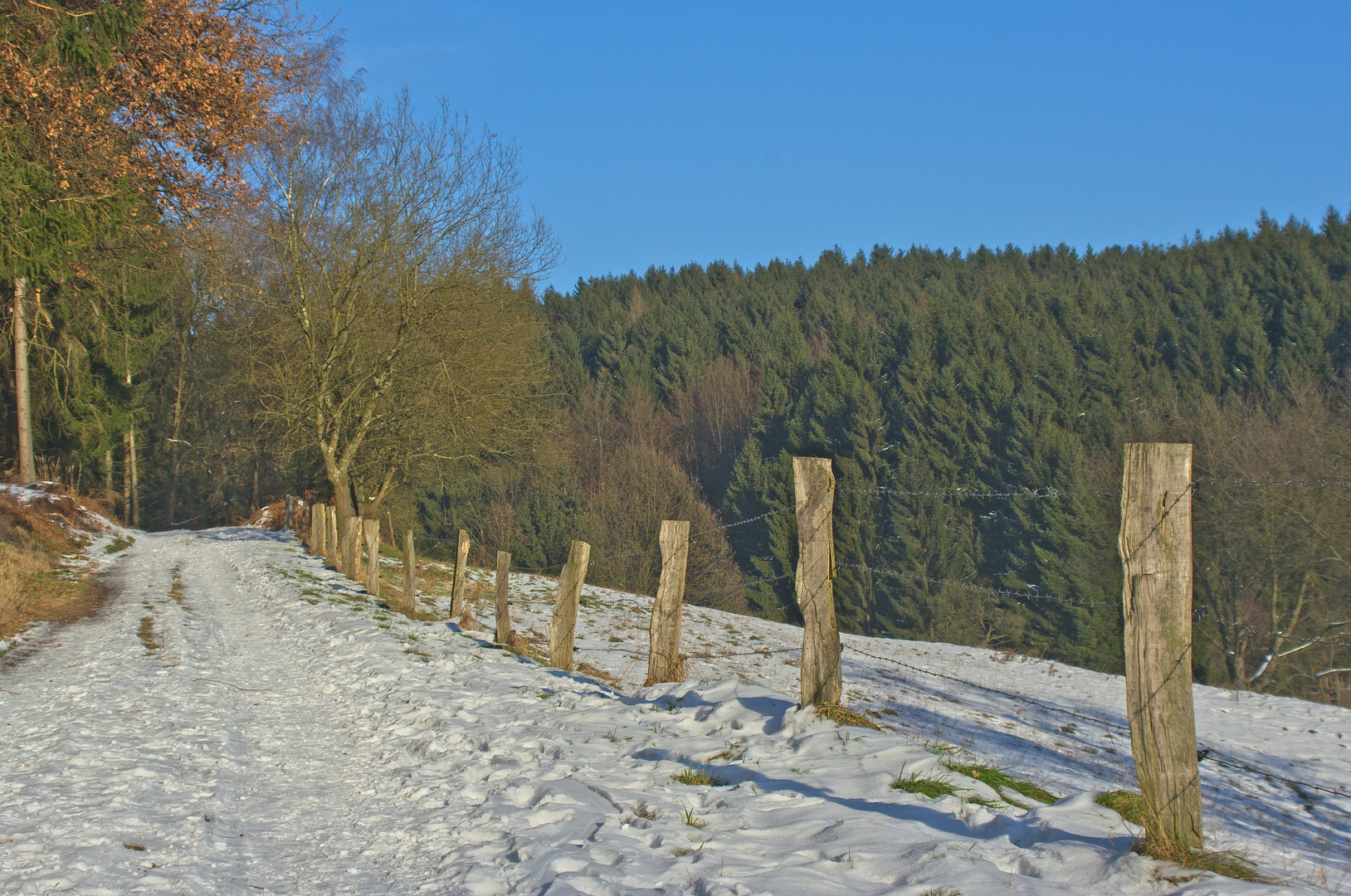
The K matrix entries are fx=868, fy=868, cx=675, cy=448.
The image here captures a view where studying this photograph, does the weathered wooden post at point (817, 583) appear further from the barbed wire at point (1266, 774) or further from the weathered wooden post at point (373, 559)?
the weathered wooden post at point (373, 559)

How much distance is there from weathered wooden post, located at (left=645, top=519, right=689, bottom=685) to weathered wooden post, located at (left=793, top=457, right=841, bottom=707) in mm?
1633

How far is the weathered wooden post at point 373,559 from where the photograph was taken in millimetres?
14291

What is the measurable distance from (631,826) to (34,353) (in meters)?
30.5

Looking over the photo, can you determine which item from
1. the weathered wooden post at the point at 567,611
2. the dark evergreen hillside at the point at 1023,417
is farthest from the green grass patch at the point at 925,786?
the dark evergreen hillside at the point at 1023,417

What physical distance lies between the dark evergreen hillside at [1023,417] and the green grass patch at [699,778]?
65.3 feet

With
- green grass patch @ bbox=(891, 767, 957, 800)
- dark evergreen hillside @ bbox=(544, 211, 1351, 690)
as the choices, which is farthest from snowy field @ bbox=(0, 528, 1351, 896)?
dark evergreen hillside @ bbox=(544, 211, 1351, 690)

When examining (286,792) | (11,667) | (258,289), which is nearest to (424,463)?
(258,289)

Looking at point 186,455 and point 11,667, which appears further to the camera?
point 186,455

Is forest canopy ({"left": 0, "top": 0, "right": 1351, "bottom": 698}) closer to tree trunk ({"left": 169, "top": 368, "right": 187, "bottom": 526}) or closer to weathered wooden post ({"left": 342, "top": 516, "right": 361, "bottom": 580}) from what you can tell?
tree trunk ({"left": 169, "top": 368, "right": 187, "bottom": 526})

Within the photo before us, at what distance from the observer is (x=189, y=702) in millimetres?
7051

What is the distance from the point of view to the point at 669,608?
768 centimetres

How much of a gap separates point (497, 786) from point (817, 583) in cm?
255

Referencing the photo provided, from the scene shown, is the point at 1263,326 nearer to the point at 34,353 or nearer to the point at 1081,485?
the point at 1081,485

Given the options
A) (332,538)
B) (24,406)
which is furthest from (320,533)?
(24,406)
